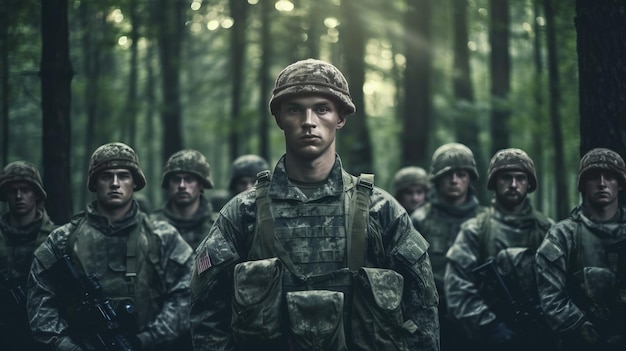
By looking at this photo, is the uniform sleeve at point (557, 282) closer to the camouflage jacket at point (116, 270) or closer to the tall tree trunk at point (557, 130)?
the camouflage jacket at point (116, 270)

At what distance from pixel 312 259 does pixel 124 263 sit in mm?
3067

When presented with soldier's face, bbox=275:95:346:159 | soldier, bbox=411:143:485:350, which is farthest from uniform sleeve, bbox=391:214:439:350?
soldier, bbox=411:143:485:350

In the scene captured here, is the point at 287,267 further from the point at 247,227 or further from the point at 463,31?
the point at 463,31

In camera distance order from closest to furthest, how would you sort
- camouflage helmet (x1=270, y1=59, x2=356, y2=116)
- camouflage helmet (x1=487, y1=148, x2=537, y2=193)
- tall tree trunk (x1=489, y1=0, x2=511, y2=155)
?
1. camouflage helmet (x1=270, y1=59, x2=356, y2=116)
2. camouflage helmet (x1=487, y1=148, x2=537, y2=193)
3. tall tree trunk (x1=489, y1=0, x2=511, y2=155)

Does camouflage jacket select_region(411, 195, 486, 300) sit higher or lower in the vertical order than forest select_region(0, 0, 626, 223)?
lower

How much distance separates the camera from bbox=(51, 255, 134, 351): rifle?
6734 millimetres

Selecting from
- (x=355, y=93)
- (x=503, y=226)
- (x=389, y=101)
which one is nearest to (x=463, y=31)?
(x=355, y=93)

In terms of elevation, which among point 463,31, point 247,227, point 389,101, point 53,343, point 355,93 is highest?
point 389,101

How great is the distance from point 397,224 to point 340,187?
40 cm

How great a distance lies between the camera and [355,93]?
53.1ft

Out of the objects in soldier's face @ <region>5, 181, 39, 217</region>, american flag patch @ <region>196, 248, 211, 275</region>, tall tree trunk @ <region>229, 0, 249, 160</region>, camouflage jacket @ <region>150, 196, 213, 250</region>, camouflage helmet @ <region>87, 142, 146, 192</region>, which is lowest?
american flag patch @ <region>196, 248, 211, 275</region>

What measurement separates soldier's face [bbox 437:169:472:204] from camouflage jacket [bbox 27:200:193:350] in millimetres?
3766

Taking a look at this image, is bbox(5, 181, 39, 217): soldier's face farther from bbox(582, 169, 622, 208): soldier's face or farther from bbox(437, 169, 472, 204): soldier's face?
bbox(582, 169, 622, 208): soldier's face

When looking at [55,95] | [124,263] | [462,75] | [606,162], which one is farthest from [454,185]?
[462,75]
